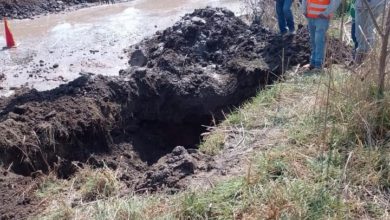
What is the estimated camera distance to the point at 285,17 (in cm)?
790

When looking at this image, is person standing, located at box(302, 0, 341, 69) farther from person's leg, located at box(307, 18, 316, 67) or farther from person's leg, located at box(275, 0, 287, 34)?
person's leg, located at box(275, 0, 287, 34)

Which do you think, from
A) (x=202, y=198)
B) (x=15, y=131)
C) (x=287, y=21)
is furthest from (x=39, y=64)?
(x=202, y=198)

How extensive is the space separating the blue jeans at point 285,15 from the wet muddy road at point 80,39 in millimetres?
2698

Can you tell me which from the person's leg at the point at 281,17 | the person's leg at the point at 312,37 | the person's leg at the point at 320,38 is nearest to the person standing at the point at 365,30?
the person's leg at the point at 320,38

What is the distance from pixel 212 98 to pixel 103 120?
154 cm

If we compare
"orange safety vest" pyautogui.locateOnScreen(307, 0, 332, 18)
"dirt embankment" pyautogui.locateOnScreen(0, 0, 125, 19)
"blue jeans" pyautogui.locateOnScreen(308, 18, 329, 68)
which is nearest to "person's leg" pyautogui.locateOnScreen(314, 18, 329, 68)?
"blue jeans" pyautogui.locateOnScreen(308, 18, 329, 68)

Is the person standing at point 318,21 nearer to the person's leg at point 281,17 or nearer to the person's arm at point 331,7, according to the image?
the person's arm at point 331,7

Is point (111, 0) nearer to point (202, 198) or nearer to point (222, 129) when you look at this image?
point (222, 129)

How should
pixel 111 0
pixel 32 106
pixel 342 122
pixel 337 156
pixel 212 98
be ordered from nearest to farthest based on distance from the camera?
pixel 337 156 < pixel 342 122 < pixel 32 106 < pixel 212 98 < pixel 111 0

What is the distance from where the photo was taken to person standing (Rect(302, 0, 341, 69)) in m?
6.22

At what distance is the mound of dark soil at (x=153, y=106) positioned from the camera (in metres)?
5.25

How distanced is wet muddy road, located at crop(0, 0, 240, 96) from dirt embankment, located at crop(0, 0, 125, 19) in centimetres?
45

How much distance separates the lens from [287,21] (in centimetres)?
793

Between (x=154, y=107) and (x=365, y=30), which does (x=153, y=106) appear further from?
(x=365, y=30)
